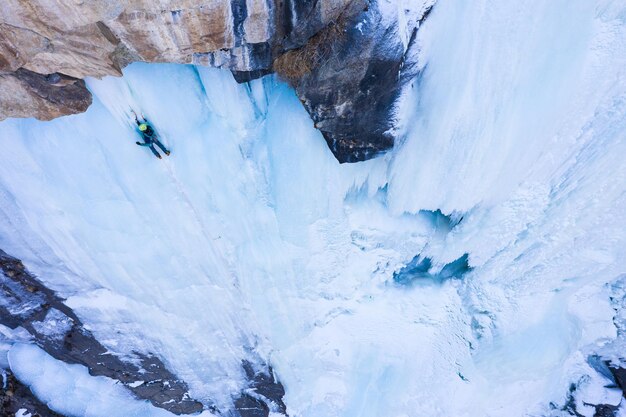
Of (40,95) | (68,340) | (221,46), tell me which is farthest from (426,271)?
(68,340)

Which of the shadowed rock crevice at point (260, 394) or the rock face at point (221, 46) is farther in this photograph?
the shadowed rock crevice at point (260, 394)

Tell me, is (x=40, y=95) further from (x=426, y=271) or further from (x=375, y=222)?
(x=426, y=271)

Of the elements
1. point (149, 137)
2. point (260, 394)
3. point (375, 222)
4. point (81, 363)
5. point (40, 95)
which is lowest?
point (81, 363)

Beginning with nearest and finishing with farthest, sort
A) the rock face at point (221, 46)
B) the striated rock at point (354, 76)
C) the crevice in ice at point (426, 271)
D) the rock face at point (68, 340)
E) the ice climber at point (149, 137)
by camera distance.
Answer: the rock face at point (221, 46) < the striated rock at point (354, 76) < the ice climber at point (149, 137) < the crevice in ice at point (426, 271) < the rock face at point (68, 340)

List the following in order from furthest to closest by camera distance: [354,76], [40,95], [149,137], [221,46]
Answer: [149,137], [40,95], [354,76], [221,46]

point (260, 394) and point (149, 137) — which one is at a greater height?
point (149, 137)

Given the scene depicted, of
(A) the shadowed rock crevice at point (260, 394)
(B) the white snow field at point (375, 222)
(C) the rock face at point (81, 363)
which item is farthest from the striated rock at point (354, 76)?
(A) the shadowed rock crevice at point (260, 394)

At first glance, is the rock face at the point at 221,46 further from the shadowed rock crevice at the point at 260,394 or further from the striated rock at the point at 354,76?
the shadowed rock crevice at the point at 260,394
